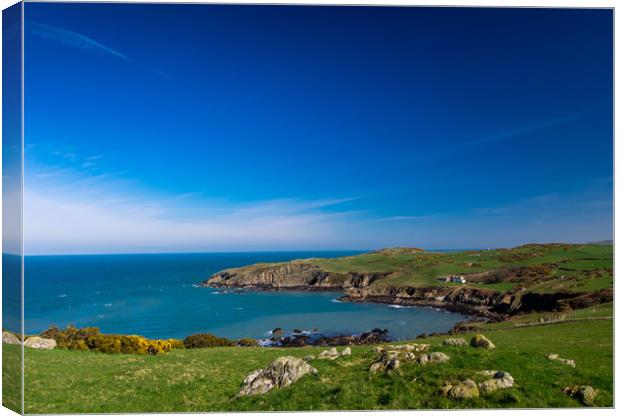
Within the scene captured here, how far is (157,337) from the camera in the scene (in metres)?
13.1

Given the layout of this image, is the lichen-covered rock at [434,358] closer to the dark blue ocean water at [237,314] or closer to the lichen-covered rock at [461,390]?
the lichen-covered rock at [461,390]

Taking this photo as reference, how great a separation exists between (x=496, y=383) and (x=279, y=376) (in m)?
4.32

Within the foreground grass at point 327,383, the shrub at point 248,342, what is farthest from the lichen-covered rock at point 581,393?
the shrub at point 248,342

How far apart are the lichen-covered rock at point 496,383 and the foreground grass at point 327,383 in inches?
4.5

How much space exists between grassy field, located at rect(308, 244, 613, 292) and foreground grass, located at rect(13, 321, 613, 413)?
329cm

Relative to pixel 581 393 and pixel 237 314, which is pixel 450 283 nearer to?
pixel 581 393

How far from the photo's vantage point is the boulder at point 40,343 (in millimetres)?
11227

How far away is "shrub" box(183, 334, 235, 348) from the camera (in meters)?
12.9

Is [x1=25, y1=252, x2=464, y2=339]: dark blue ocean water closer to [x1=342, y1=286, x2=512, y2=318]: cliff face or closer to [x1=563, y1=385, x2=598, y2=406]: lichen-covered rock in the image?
[x1=342, y1=286, x2=512, y2=318]: cliff face

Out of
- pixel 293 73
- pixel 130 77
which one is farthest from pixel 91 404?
pixel 293 73

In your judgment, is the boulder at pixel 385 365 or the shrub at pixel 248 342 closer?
the boulder at pixel 385 365

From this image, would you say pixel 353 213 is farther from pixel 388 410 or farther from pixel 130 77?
pixel 130 77

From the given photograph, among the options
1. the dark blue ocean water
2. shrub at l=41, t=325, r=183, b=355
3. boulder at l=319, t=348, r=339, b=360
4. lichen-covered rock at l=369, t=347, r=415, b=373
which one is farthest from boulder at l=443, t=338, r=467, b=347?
shrub at l=41, t=325, r=183, b=355

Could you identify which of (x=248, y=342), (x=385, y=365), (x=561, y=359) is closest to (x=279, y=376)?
(x=385, y=365)
